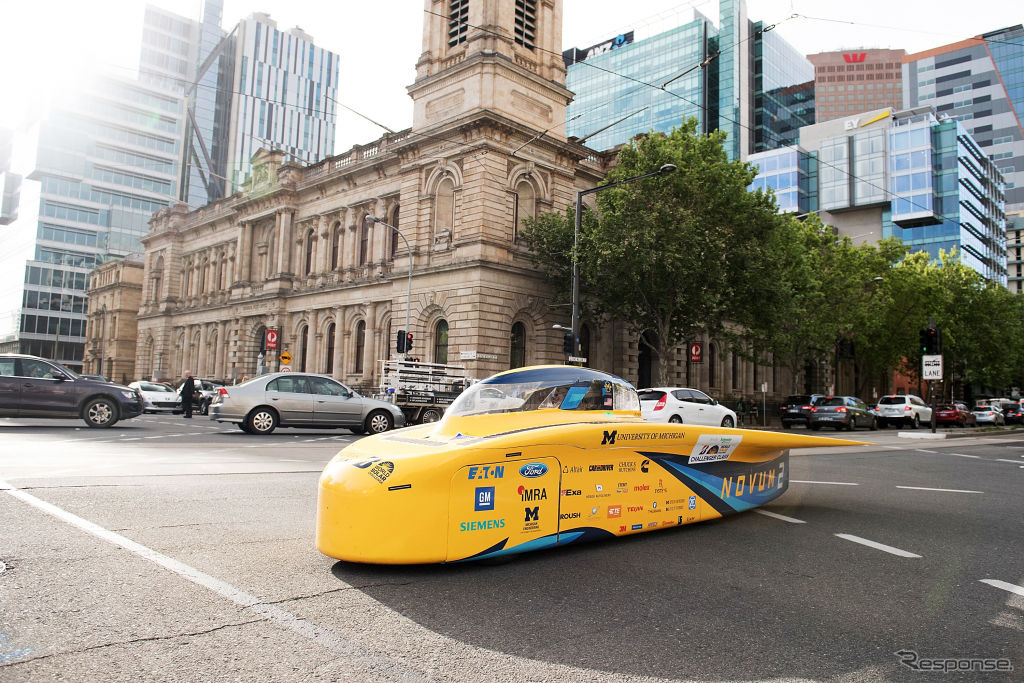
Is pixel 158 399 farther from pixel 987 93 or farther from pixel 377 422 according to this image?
pixel 987 93

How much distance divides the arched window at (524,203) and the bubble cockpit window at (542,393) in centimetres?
2588

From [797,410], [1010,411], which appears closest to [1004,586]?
[797,410]

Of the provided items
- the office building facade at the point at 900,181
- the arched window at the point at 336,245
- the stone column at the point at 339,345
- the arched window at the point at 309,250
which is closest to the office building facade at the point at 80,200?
the arched window at the point at 309,250

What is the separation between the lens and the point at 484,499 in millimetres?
4523

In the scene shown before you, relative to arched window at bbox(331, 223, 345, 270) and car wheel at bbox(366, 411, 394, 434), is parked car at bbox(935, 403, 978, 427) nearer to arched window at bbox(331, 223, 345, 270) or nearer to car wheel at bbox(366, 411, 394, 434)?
car wheel at bbox(366, 411, 394, 434)

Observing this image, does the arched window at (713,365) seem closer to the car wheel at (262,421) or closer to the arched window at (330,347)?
the arched window at (330,347)

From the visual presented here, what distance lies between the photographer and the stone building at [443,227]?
30016mm

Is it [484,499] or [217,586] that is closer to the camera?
[217,586]

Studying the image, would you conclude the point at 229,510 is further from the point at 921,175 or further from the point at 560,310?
the point at 921,175

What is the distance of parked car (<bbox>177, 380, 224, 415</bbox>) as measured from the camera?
98.7 ft

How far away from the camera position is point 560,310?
3244 cm

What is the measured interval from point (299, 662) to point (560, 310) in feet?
97.8

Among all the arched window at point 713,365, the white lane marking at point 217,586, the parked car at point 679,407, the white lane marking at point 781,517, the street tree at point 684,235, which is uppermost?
the street tree at point 684,235

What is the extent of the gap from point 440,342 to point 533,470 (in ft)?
89.2
